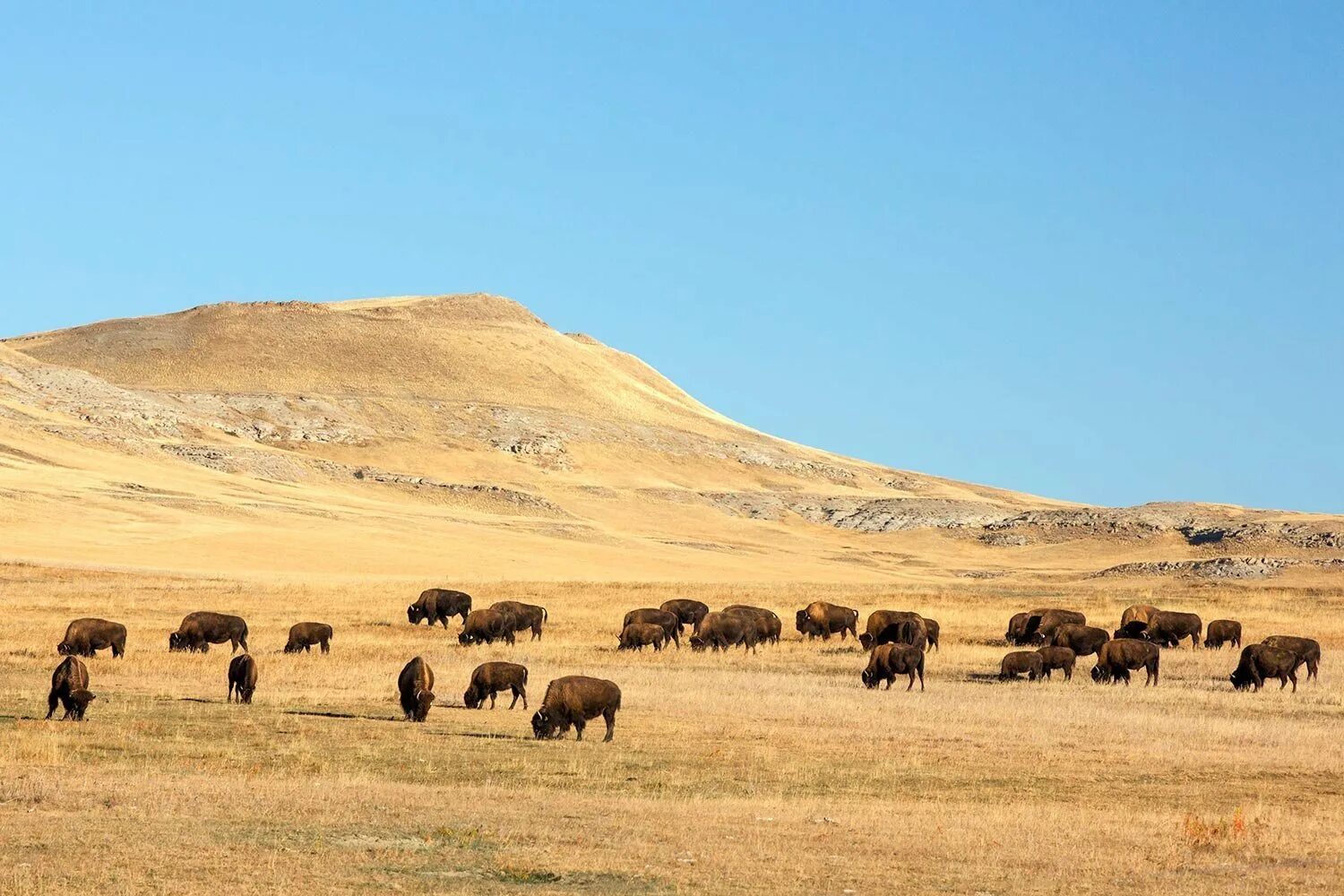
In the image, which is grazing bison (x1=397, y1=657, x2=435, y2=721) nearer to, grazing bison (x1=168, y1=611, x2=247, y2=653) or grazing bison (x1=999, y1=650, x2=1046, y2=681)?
grazing bison (x1=168, y1=611, x2=247, y2=653)

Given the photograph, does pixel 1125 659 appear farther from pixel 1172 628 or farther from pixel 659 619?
pixel 659 619

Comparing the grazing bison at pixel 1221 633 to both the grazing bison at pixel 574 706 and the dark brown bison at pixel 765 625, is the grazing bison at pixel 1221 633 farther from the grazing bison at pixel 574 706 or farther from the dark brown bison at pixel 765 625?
the grazing bison at pixel 574 706

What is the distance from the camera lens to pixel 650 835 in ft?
50.9

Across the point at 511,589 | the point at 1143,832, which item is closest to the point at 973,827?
the point at 1143,832

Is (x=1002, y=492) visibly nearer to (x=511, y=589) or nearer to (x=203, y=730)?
(x=511, y=589)

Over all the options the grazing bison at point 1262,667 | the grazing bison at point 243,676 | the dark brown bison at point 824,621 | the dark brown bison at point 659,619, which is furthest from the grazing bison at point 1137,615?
the grazing bison at point 243,676

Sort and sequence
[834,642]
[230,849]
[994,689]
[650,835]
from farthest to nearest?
1. [834,642]
2. [994,689]
3. [650,835]
4. [230,849]

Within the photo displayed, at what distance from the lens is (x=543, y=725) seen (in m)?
23.2

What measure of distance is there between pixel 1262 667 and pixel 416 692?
17599 millimetres

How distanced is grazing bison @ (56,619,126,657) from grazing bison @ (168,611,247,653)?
2.49 m

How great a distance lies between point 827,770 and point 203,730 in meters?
8.87

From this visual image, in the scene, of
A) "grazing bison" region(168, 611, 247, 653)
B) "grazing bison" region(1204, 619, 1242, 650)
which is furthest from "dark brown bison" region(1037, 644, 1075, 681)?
"grazing bison" region(168, 611, 247, 653)

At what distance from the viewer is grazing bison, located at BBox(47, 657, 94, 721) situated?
22859 millimetres

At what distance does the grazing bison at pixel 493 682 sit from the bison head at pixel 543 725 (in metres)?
3.42
